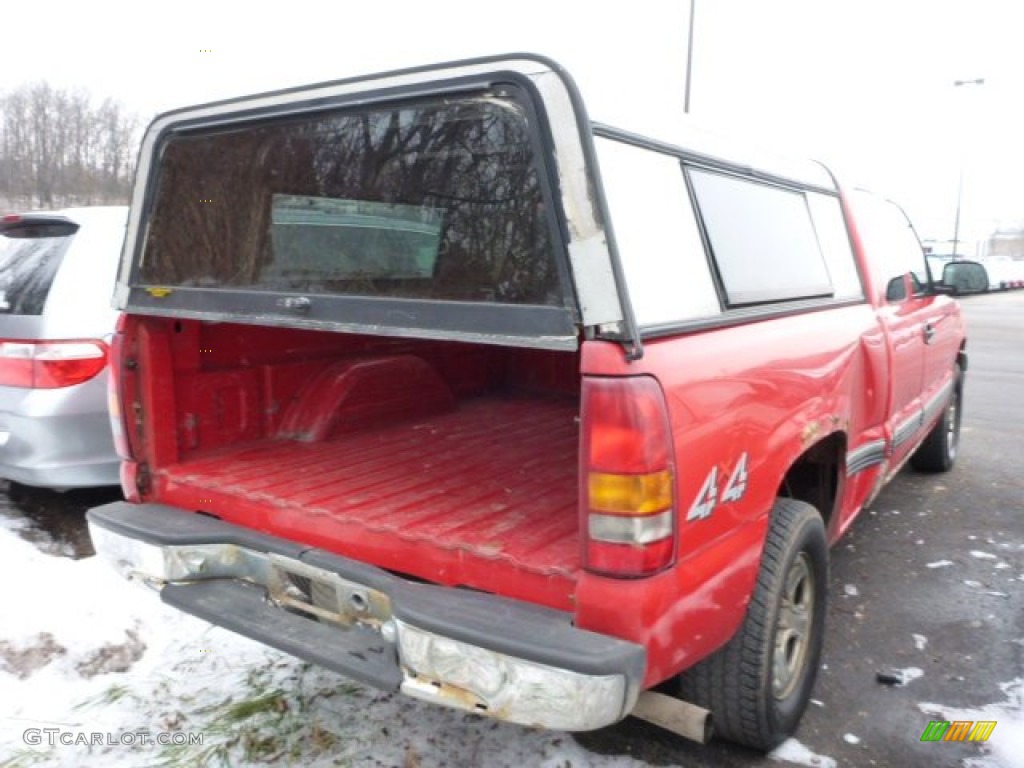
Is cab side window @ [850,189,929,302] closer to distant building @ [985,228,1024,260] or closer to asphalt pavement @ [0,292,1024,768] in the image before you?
asphalt pavement @ [0,292,1024,768]

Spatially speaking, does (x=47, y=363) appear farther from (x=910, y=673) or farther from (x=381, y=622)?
(x=910, y=673)

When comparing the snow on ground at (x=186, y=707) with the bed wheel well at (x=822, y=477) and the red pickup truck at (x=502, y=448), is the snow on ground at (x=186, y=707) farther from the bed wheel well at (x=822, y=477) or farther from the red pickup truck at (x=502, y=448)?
the bed wheel well at (x=822, y=477)

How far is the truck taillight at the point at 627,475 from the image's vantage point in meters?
1.99

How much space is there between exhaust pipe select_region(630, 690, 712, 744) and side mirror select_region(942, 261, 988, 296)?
12.1 ft

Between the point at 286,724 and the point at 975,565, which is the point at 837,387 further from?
the point at 286,724

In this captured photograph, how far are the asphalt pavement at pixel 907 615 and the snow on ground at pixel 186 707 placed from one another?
473 millimetres

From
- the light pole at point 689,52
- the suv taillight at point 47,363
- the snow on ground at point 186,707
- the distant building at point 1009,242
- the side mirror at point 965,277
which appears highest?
the light pole at point 689,52

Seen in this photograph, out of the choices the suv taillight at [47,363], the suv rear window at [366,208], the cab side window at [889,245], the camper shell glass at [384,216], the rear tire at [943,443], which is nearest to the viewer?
the camper shell glass at [384,216]

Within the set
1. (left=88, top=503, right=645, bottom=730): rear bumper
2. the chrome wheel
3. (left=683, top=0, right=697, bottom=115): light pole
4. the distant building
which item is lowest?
the distant building

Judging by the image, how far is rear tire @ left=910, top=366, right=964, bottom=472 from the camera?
5965mm

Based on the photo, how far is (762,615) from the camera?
8.33 ft

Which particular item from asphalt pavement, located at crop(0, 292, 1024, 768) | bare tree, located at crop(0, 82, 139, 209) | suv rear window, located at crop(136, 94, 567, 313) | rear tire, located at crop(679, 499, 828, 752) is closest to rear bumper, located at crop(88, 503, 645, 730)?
rear tire, located at crop(679, 499, 828, 752)

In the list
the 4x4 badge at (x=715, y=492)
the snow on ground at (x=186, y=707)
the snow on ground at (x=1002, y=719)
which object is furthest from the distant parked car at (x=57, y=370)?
the snow on ground at (x=1002, y=719)

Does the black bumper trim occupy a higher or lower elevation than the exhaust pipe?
higher
